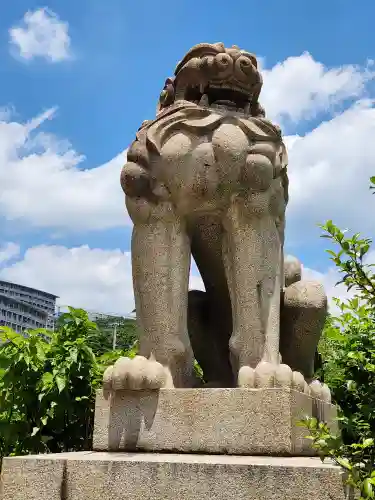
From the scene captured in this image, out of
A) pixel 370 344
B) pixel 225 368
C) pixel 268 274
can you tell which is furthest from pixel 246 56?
pixel 370 344

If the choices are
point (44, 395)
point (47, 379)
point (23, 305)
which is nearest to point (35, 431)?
point (44, 395)

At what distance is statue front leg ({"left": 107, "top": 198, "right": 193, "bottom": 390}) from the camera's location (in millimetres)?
3348

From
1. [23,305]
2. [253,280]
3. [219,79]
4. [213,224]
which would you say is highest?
[23,305]

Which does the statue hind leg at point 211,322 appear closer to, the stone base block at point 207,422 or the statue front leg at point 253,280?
the statue front leg at point 253,280

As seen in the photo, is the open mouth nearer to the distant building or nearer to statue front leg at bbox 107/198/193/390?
statue front leg at bbox 107/198/193/390

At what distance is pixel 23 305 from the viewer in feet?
238

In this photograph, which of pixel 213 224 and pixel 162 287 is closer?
pixel 162 287

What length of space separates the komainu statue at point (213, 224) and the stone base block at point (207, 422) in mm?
126

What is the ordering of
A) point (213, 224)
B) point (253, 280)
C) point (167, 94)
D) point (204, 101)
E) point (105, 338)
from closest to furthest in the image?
point (253, 280) → point (213, 224) → point (204, 101) → point (167, 94) → point (105, 338)

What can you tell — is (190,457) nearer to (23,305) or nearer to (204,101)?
(204,101)

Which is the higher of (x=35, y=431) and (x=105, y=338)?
(x=105, y=338)

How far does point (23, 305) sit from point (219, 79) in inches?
2851


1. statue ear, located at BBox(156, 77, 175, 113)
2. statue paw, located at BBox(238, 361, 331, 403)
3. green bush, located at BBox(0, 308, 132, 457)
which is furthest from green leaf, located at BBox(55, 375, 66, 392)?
statue ear, located at BBox(156, 77, 175, 113)

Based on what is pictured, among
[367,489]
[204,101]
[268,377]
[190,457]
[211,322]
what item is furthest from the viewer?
[211,322]
